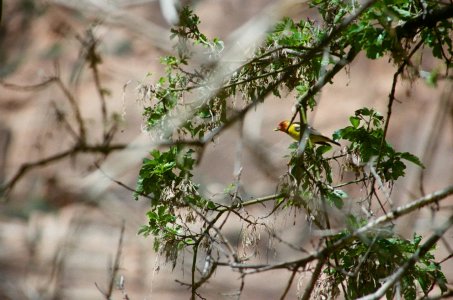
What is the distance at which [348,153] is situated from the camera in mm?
3199

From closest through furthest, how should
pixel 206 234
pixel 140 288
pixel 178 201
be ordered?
pixel 206 234 < pixel 178 201 < pixel 140 288

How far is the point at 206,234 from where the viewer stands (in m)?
2.92

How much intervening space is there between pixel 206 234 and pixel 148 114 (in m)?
0.70

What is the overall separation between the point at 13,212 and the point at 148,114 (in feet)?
3.27

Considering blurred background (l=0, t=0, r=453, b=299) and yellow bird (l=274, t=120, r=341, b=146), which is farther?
blurred background (l=0, t=0, r=453, b=299)

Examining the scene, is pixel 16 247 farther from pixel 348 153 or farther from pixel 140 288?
pixel 348 153

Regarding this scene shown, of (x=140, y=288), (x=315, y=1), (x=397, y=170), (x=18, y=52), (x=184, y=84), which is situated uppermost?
(x=18, y=52)

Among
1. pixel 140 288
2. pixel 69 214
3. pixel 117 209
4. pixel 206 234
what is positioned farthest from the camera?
pixel 69 214

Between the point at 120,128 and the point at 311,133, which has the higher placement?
the point at 120,128

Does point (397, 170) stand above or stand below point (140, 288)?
above

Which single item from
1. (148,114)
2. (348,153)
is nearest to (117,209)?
(148,114)

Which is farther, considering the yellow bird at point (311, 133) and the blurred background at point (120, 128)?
the blurred background at point (120, 128)

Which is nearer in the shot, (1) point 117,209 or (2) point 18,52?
(1) point 117,209

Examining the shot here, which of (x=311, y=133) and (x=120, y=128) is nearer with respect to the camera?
(x=311, y=133)
